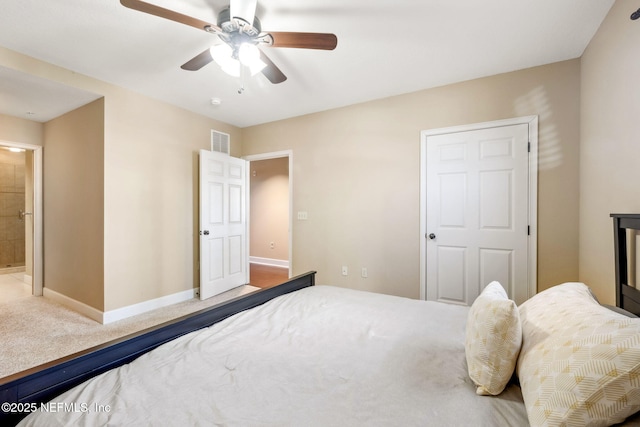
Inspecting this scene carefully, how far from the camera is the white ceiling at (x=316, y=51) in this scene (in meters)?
1.87

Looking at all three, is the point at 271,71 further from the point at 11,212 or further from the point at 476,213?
the point at 11,212

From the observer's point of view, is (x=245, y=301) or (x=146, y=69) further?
(x=146, y=69)

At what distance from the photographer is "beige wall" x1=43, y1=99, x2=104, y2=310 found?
300 cm

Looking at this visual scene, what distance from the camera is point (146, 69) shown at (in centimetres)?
265

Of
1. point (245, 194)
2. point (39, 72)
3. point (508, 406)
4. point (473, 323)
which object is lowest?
point (508, 406)

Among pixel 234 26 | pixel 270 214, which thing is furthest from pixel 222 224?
pixel 234 26

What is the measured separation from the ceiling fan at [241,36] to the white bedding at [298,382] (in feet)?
5.63

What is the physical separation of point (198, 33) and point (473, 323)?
265cm

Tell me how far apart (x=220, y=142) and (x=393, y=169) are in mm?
2657

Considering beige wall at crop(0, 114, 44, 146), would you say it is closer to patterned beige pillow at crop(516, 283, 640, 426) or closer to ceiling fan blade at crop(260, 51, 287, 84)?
ceiling fan blade at crop(260, 51, 287, 84)

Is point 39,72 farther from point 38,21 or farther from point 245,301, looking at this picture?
point 245,301

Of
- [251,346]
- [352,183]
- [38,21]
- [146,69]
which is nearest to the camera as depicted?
[251,346]

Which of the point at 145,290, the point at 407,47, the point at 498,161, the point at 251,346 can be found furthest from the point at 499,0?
the point at 145,290

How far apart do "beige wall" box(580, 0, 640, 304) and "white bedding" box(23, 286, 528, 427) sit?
1.40 m
